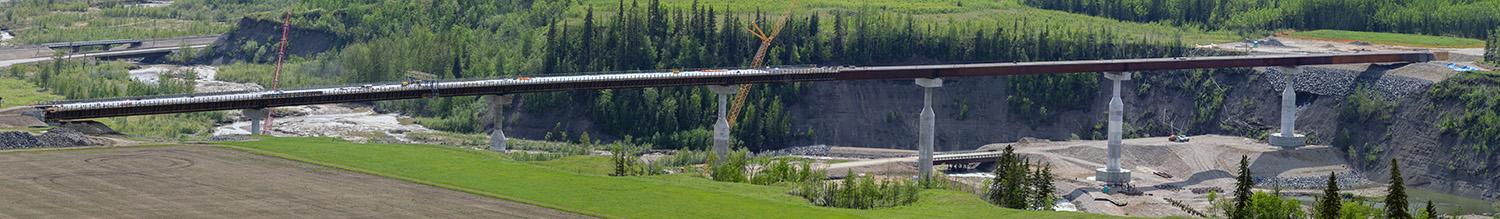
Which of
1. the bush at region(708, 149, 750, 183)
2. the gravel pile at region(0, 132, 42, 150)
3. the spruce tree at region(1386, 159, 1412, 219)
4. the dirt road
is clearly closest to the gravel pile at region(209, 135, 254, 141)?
the dirt road

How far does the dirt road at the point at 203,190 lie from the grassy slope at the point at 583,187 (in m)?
3.37

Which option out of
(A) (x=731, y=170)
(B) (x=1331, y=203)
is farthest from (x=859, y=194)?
(B) (x=1331, y=203)

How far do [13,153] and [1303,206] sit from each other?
92127 mm

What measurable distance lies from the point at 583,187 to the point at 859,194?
17101mm

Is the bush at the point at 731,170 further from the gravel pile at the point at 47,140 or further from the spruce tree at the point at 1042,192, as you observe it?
the gravel pile at the point at 47,140

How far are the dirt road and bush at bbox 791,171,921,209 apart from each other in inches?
810

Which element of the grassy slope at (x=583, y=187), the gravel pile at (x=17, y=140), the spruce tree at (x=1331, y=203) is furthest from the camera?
the gravel pile at (x=17, y=140)

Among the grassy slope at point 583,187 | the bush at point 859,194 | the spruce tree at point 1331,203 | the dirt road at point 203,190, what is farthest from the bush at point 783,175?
the spruce tree at point 1331,203

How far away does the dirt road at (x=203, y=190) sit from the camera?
446ft

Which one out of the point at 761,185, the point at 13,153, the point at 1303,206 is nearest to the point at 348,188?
the point at 13,153

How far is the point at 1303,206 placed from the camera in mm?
188750

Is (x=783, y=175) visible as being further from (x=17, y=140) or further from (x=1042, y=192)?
(x=17, y=140)

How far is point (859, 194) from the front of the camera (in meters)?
159

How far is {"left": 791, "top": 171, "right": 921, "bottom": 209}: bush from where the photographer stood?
158 metres
